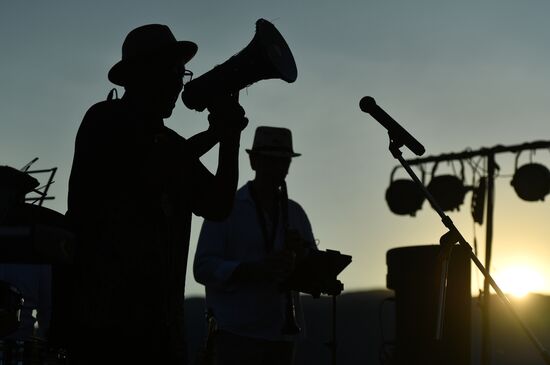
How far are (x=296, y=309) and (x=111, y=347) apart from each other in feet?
8.12

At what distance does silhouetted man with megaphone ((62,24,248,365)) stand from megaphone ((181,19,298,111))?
0.46 ft

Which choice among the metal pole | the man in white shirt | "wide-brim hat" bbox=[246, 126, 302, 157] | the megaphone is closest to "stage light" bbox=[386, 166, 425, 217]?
the metal pole

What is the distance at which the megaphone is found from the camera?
336 centimetres

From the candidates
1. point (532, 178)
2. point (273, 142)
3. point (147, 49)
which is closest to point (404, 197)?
point (532, 178)

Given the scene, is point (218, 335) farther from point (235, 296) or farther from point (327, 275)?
point (327, 275)

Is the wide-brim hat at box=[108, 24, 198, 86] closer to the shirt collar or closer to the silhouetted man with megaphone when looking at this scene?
the silhouetted man with megaphone

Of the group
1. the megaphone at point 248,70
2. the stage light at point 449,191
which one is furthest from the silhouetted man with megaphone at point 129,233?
the stage light at point 449,191

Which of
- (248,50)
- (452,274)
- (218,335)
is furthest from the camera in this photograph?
(452,274)

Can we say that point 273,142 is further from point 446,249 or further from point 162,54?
point 162,54

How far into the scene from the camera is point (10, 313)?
2.85 m

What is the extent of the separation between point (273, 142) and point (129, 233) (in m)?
2.85

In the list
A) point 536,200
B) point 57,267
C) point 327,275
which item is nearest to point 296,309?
point 327,275

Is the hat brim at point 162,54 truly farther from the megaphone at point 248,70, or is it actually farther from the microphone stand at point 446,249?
the microphone stand at point 446,249

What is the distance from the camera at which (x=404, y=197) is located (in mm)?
11430
